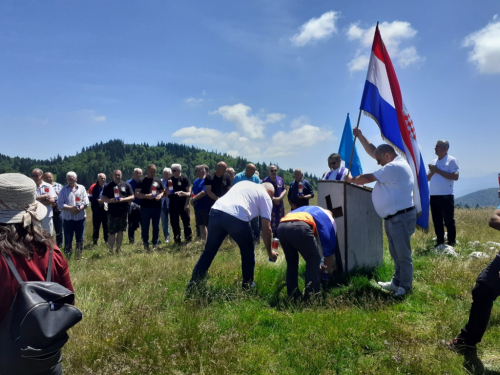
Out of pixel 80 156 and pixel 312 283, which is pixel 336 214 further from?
pixel 80 156

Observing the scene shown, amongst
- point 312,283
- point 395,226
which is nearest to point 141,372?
point 312,283

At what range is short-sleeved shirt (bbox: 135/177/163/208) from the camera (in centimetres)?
944

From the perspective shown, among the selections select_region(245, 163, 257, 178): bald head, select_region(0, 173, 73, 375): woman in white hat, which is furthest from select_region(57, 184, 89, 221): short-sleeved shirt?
select_region(0, 173, 73, 375): woman in white hat

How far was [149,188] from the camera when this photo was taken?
9.59 meters

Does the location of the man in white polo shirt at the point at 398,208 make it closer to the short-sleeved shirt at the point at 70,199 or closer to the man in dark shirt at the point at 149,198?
the man in dark shirt at the point at 149,198

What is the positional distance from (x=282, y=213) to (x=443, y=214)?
4.42m

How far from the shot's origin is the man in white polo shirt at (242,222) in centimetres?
518

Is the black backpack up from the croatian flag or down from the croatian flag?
down

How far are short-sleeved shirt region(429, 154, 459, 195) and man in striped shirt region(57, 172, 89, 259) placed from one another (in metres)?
8.42

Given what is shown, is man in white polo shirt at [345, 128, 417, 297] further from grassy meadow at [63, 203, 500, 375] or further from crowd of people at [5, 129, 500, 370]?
grassy meadow at [63, 203, 500, 375]

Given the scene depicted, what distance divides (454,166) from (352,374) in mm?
6299

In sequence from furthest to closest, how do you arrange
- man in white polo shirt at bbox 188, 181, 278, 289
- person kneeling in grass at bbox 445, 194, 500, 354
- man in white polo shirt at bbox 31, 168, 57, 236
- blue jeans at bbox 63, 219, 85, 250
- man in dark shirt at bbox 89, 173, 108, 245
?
man in dark shirt at bbox 89, 173, 108, 245, blue jeans at bbox 63, 219, 85, 250, man in white polo shirt at bbox 31, 168, 57, 236, man in white polo shirt at bbox 188, 181, 278, 289, person kneeling in grass at bbox 445, 194, 500, 354

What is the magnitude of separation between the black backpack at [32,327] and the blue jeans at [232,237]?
3.25m

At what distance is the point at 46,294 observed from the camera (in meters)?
2.00
